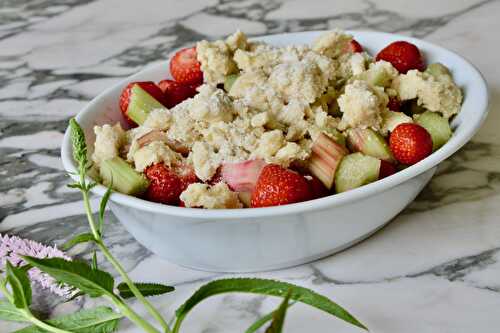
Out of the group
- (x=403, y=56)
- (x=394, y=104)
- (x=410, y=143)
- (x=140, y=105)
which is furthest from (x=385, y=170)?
(x=140, y=105)

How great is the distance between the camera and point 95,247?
1.28 metres

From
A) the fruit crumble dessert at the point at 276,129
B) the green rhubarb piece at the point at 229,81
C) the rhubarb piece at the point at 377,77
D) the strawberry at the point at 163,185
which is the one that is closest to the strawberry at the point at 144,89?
the fruit crumble dessert at the point at 276,129

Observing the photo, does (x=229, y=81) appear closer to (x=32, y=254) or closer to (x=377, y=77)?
(x=377, y=77)

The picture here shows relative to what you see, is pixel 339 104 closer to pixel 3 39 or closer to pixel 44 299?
pixel 44 299

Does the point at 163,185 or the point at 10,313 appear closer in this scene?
the point at 10,313

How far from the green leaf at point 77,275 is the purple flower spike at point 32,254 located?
25 centimetres

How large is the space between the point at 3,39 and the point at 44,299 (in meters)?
1.31

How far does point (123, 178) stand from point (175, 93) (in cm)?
29

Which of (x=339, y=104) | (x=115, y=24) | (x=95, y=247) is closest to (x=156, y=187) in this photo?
(x=95, y=247)

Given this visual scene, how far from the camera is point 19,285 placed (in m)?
0.95

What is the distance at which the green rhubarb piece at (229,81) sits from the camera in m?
1.36

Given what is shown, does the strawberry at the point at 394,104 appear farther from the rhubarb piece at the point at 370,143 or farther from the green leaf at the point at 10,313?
the green leaf at the point at 10,313

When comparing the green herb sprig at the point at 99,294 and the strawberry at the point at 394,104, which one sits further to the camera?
the strawberry at the point at 394,104

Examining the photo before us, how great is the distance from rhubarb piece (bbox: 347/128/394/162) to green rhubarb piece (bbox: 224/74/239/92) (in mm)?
250
